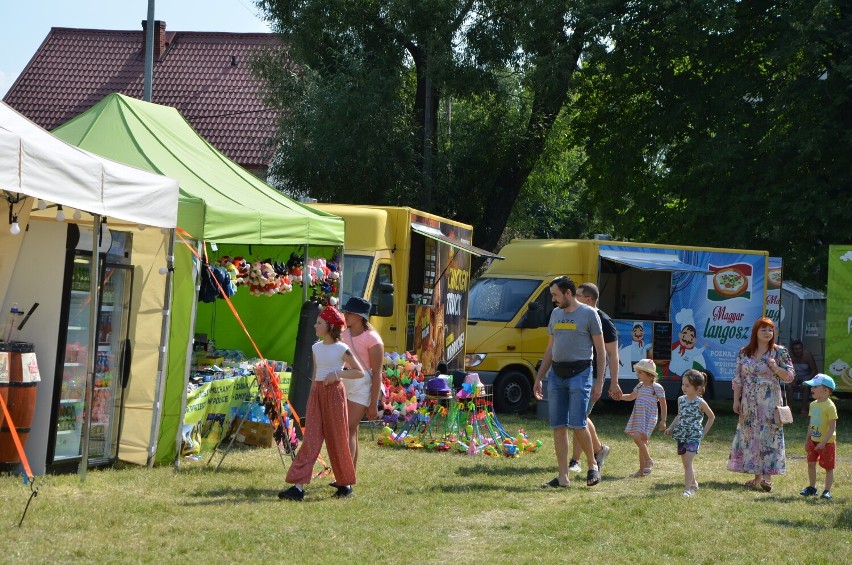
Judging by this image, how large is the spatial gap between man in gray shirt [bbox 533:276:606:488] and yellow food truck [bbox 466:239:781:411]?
7211 millimetres

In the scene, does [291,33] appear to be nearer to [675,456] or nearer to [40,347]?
[675,456]

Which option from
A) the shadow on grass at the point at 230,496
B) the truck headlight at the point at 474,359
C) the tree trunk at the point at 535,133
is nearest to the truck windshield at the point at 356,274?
the truck headlight at the point at 474,359

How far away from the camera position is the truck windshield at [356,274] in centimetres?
1425

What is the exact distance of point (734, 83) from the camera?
77.2 ft

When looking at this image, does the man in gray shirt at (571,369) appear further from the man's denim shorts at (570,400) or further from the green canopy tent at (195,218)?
the green canopy tent at (195,218)

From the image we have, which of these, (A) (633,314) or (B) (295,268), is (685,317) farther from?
(B) (295,268)

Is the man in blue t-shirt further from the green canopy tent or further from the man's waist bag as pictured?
the green canopy tent

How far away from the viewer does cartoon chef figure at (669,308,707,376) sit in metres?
18.2

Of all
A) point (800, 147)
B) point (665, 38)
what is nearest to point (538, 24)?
point (665, 38)

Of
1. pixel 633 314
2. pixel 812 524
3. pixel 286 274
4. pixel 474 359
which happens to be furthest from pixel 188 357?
pixel 633 314

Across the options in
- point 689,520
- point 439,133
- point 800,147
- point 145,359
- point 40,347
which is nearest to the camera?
point 689,520

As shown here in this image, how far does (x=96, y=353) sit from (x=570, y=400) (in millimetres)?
3843

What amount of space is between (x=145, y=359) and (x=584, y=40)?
15628mm

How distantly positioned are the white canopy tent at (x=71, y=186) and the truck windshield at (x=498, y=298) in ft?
29.3
